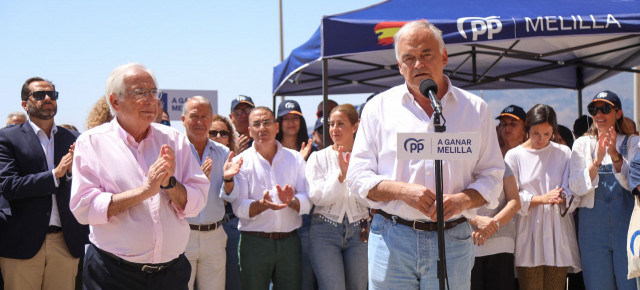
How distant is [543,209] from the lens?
17.4 feet

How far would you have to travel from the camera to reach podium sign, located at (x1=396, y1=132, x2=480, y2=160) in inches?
96.8

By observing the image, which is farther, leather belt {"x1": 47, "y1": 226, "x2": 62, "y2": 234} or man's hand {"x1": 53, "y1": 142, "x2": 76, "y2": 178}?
leather belt {"x1": 47, "y1": 226, "x2": 62, "y2": 234}

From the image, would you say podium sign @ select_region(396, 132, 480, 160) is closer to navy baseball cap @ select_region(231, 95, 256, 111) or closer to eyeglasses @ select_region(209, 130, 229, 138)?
eyeglasses @ select_region(209, 130, 229, 138)

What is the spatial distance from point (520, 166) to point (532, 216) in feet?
1.61

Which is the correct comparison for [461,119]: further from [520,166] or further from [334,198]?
[520,166]

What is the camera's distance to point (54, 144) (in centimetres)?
491

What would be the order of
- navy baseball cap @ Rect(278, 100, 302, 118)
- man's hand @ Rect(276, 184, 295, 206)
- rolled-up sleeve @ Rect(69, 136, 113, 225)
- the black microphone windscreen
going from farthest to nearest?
navy baseball cap @ Rect(278, 100, 302, 118)
man's hand @ Rect(276, 184, 295, 206)
rolled-up sleeve @ Rect(69, 136, 113, 225)
the black microphone windscreen

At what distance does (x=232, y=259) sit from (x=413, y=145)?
3.30 m

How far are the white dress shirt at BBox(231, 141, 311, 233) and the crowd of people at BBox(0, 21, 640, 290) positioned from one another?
13 millimetres

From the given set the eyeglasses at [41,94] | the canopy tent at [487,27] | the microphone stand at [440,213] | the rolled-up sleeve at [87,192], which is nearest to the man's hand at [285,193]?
the canopy tent at [487,27]

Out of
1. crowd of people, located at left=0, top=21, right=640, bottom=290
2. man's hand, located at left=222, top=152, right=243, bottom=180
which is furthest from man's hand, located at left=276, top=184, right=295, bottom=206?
man's hand, located at left=222, top=152, right=243, bottom=180

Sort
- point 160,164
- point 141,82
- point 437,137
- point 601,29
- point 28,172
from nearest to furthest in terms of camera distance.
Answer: point 437,137
point 160,164
point 141,82
point 28,172
point 601,29

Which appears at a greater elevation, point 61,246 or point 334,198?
point 334,198

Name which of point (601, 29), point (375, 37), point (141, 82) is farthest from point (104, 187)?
point (601, 29)
